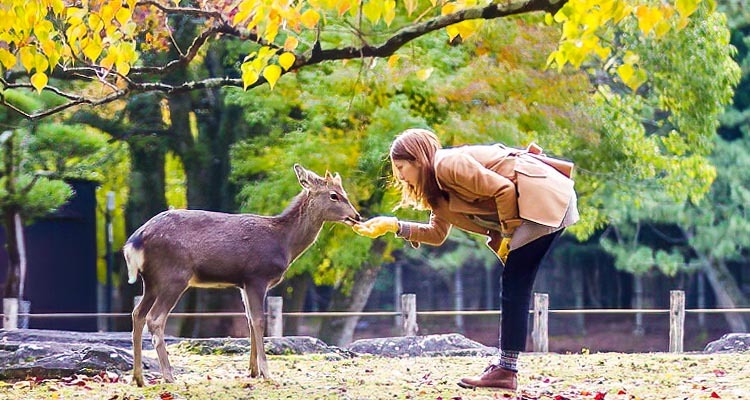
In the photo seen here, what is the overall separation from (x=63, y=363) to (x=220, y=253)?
4.53 feet

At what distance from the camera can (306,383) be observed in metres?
7.20

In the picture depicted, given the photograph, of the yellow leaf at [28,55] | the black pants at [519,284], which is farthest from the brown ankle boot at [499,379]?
the yellow leaf at [28,55]

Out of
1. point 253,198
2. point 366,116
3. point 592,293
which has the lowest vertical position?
point 592,293

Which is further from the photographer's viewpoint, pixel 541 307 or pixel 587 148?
pixel 587 148

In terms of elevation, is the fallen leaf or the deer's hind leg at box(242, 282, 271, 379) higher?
the deer's hind leg at box(242, 282, 271, 379)

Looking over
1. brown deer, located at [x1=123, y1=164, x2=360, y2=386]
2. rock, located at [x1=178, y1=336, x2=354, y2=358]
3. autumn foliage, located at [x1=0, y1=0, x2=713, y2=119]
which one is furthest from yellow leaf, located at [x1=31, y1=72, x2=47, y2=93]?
rock, located at [x1=178, y1=336, x2=354, y2=358]

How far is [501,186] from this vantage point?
6.01 m

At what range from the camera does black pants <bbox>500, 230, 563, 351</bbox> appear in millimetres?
6191

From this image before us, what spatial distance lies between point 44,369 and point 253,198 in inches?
366

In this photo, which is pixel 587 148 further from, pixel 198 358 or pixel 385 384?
pixel 385 384

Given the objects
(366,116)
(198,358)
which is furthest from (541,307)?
(198,358)

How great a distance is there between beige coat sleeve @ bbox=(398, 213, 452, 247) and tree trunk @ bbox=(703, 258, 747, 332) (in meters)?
23.3

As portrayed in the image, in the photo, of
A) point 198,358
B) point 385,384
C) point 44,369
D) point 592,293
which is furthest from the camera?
point 592,293

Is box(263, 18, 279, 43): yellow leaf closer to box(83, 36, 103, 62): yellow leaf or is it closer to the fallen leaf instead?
box(83, 36, 103, 62): yellow leaf
